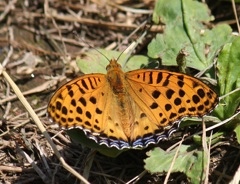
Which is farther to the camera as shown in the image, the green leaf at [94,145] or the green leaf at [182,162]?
the green leaf at [94,145]

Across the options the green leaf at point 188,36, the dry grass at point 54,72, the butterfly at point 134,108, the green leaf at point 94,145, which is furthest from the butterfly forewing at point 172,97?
the green leaf at point 188,36

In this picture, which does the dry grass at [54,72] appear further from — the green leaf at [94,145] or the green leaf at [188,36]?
the green leaf at [188,36]

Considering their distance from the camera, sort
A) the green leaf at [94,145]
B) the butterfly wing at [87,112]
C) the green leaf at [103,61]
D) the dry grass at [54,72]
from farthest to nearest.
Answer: the green leaf at [103,61] → the dry grass at [54,72] → the green leaf at [94,145] → the butterfly wing at [87,112]

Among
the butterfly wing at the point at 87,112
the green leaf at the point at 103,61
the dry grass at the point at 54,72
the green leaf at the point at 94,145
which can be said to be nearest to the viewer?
the butterfly wing at the point at 87,112

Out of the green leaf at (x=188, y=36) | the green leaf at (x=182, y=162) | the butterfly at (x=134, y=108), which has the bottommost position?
the green leaf at (x=182, y=162)

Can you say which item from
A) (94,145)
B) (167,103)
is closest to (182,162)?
(167,103)

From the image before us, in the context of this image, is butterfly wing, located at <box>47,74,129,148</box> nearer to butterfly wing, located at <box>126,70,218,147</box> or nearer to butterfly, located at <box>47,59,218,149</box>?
butterfly, located at <box>47,59,218,149</box>
